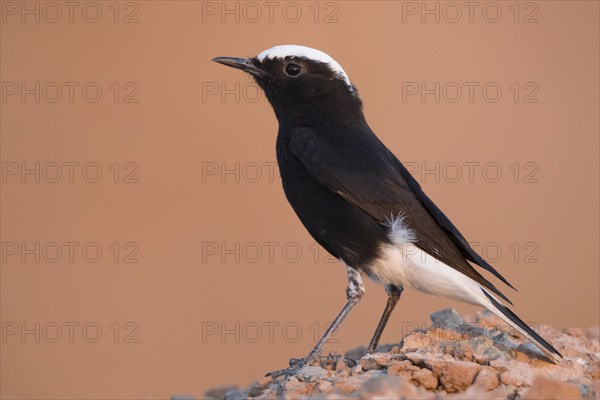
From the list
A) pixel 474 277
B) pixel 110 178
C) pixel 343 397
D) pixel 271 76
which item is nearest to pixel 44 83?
pixel 110 178

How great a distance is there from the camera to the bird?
668 centimetres

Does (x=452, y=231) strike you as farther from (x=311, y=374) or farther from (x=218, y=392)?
(x=218, y=392)

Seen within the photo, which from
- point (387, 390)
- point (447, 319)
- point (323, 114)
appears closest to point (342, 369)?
point (387, 390)

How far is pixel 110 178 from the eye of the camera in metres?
14.4

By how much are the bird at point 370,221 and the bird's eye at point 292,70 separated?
0.51 meters

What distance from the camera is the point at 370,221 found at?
6742mm

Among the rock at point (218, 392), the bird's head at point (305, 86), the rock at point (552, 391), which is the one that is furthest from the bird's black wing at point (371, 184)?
the rock at point (218, 392)

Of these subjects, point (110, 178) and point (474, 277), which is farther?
point (110, 178)

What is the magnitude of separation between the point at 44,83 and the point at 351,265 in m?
10.5

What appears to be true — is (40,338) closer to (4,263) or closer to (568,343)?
(4,263)

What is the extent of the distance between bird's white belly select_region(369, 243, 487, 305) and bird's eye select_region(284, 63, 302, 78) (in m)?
1.92

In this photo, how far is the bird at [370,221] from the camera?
263 inches

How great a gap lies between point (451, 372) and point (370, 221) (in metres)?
1.80

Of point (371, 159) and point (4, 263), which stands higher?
point (371, 159)
